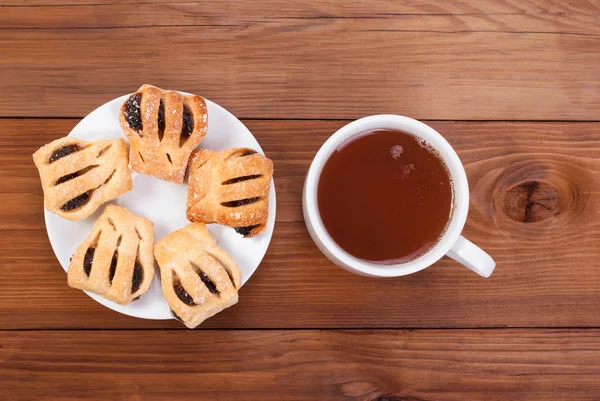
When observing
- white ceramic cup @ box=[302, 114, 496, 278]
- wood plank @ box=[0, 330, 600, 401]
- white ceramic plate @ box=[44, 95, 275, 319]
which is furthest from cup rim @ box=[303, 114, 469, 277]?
wood plank @ box=[0, 330, 600, 401]

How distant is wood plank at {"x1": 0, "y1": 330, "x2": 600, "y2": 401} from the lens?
109cm

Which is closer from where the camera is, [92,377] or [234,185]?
[234,185]

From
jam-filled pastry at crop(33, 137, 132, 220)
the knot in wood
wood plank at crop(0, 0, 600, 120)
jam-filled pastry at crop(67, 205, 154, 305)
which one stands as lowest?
jam-filled pastry at crop(67, 205, 154, 305)

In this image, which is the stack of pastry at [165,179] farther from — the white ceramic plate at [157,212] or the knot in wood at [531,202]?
the knot in wood at [531,202]

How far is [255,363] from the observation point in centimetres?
111

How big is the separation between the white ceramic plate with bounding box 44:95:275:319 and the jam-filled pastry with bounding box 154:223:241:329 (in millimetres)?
40

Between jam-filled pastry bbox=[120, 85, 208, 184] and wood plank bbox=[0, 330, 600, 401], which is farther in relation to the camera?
wood plank bbox=[0, 330, 600, 401]

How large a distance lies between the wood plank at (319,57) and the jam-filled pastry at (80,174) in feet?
0.48

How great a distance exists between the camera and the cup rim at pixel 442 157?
93 centimetres

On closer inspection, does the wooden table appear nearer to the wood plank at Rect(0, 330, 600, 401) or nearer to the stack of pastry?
the wood plank at Rect(0, 330, 600, 401)

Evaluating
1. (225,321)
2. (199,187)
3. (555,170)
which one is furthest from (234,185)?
(555,170)

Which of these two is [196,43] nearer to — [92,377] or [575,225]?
[92,377]

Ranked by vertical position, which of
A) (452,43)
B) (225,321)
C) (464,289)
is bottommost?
(225,321)

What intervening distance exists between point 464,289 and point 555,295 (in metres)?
0.18
